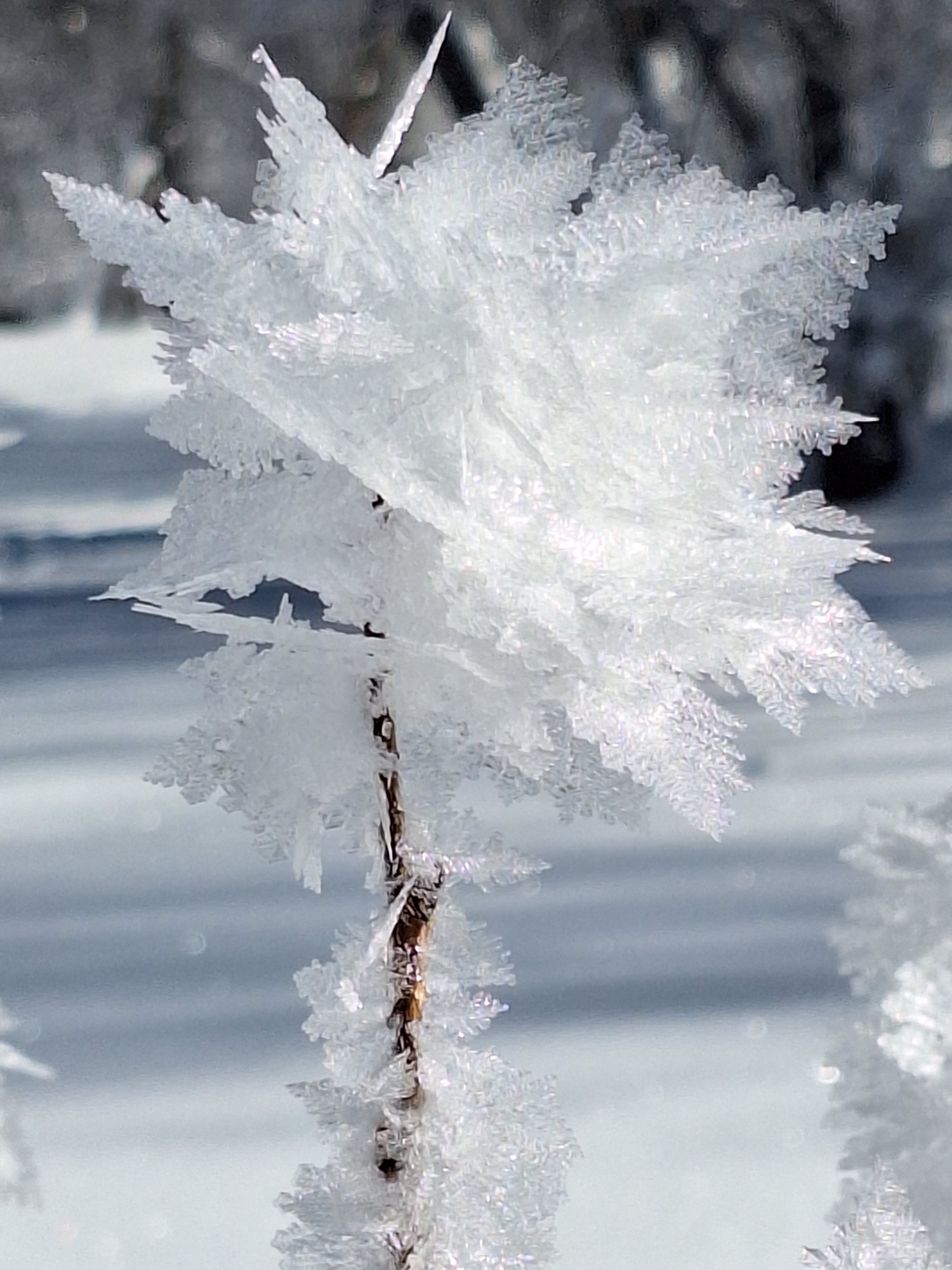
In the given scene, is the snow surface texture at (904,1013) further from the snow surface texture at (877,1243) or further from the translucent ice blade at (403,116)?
the translucent ice blade at (403,116)

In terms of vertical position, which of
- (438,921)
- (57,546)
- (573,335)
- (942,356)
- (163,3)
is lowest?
(438,921)

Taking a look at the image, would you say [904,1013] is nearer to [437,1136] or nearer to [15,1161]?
[437,1136]

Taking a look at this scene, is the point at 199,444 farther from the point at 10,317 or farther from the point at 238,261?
the point at 10,317

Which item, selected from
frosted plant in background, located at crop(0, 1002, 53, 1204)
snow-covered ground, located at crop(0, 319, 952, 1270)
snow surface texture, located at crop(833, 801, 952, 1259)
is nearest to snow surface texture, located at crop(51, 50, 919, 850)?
snow surface texture, located at crop(833, 801, 952, 1259)

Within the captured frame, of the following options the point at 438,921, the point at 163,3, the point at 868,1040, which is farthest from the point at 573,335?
the point at 163,3

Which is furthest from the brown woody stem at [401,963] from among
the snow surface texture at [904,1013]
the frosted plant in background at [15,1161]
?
the frosted plant in background at [15,1161]

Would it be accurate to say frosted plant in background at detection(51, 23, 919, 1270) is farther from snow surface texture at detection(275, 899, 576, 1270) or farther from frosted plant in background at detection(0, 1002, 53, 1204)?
frosted plant in background at detection(0, 1002, 53, 1204)

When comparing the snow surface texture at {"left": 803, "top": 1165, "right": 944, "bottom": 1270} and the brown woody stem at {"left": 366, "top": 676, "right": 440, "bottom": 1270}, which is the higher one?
the brown woody stem at {"left": 366, "top": 676, "right": 440, "bottom": 1270}

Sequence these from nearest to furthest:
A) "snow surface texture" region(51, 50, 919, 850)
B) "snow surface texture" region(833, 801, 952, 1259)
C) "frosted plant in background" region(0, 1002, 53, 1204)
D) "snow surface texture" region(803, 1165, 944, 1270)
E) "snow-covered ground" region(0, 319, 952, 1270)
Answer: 1. "snow surface texture" region(51, 50, 919, 850)
2. "snow surface texture" region(803, 1165, 944, 1270)
3. "snow surface texture" region(833, 801, 952, 1259)
4. "frosted plant in background" region(0, 1002, 53, 1204)
5. "snow-covered ground" region(0, 319, 952, 1270)
